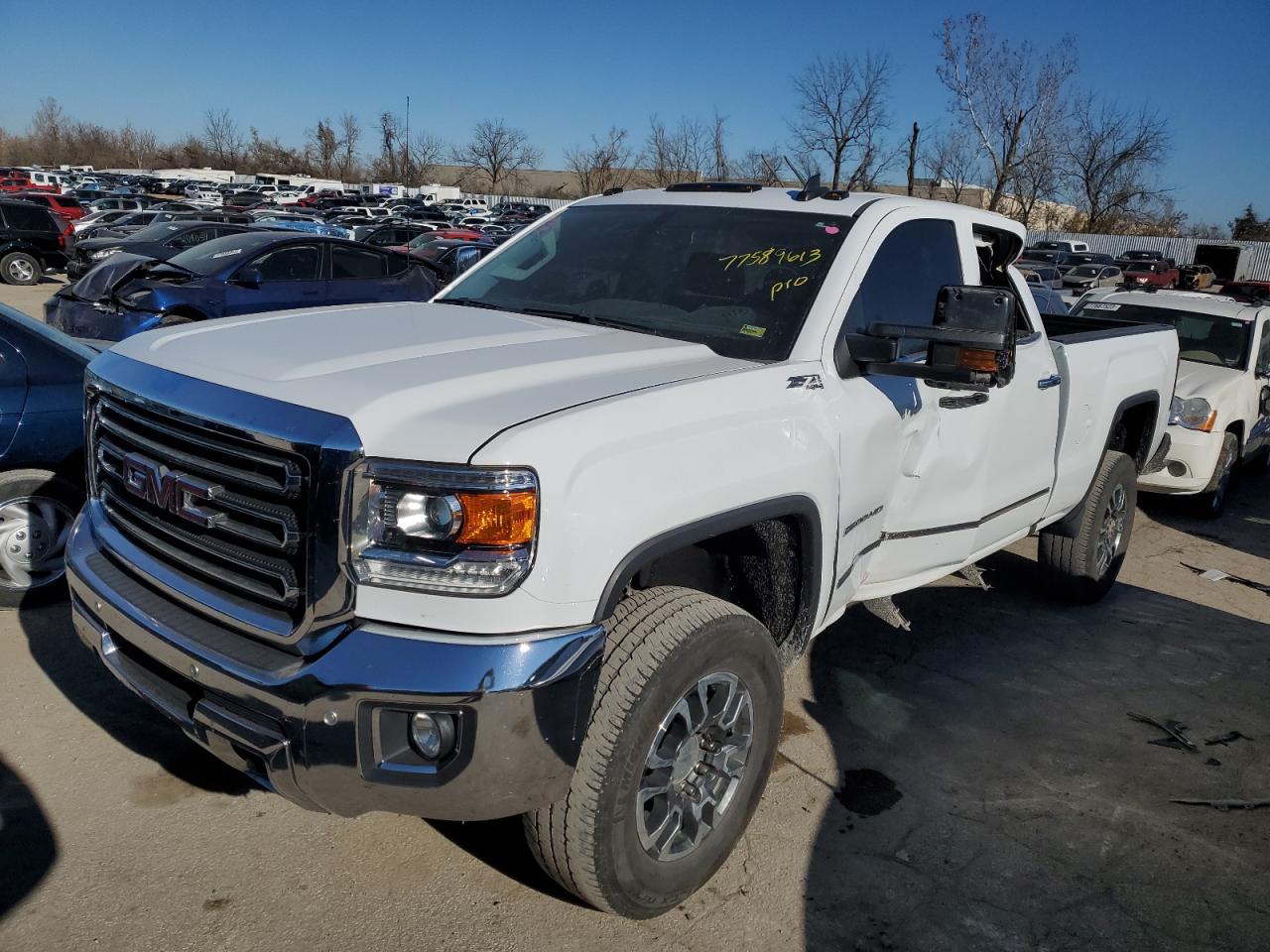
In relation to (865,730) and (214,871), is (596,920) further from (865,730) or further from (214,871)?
(865,730)

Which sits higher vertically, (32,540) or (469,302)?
(469,302)

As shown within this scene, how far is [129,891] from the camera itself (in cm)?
278

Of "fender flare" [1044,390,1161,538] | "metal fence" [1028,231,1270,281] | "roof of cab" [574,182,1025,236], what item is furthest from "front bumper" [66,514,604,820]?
"metal fence" [1028,231,1270,281]

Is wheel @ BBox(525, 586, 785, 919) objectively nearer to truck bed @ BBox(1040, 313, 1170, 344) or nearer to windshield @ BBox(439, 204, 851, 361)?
Result: windshield @ BBox(439, 204, 851, 361)

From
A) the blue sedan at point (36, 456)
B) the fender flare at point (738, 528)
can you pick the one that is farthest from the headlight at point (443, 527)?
the blue sedan at point (36, 456)

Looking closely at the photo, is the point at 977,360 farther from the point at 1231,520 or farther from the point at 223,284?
the point at 223,284

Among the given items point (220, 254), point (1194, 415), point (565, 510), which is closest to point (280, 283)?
point (220, 254)

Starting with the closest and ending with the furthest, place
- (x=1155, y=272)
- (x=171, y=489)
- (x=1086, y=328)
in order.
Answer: (x=171, y=489)
(x=1086, y=328)
(x=1155, y=272)

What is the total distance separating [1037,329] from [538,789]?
10.9ft

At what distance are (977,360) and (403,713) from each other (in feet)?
6.20

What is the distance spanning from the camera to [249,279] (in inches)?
419

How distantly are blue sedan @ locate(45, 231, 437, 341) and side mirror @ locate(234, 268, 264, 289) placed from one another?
0.4 inches

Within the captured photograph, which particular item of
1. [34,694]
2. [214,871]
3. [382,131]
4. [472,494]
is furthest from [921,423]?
[382,131]

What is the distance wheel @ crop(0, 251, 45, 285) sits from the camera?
18.8 metres
